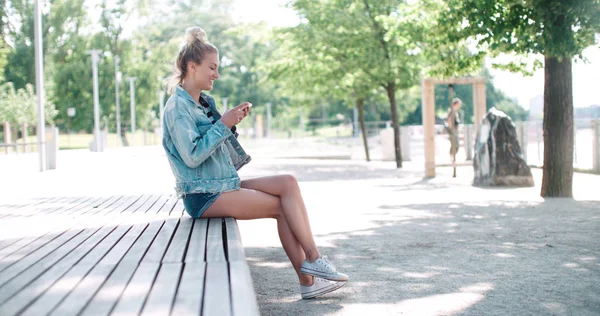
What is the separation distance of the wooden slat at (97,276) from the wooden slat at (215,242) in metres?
0.39

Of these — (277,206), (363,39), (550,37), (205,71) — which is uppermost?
(363,39)

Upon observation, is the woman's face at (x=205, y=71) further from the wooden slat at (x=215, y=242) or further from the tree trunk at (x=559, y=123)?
the tree trunk at (x=559, y=123)

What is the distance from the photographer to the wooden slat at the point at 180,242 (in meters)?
3.54

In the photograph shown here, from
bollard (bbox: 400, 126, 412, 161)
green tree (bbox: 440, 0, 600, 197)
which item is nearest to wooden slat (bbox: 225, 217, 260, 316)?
green tree (bbox: 440, 0, 600, 197)

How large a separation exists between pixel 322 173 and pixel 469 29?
917cm

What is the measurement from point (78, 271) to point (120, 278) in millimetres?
256

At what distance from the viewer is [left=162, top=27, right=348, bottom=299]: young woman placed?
4629 millimetres

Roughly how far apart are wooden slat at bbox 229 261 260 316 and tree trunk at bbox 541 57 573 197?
30.1ft

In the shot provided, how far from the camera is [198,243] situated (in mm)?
3926

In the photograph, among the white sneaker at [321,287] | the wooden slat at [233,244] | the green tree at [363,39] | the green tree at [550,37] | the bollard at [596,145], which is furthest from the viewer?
the green tree at [363,39]

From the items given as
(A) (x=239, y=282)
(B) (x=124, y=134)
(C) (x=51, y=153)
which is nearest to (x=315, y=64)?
(C) (x=51, y=153)

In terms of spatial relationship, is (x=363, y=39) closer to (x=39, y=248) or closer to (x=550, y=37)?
(x=550, y=37)

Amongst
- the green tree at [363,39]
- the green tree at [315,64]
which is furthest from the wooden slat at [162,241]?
the green tree at [315,64]

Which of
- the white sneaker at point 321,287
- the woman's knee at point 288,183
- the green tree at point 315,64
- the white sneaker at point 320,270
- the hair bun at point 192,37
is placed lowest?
the white sneaker at point 321,287
